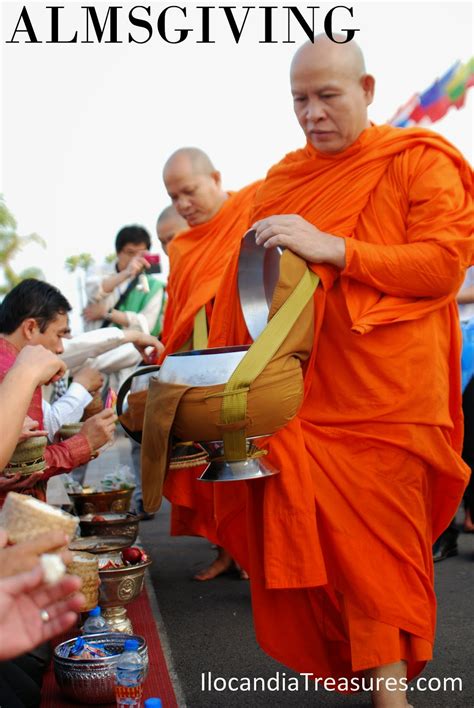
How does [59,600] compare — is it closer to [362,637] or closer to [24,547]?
[24,547]

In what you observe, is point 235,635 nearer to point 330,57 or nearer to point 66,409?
point 66,409

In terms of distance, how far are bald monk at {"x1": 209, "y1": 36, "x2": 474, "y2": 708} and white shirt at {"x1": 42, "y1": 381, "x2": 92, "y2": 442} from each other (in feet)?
6.78

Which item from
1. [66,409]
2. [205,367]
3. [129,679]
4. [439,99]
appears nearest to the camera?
[205,367]

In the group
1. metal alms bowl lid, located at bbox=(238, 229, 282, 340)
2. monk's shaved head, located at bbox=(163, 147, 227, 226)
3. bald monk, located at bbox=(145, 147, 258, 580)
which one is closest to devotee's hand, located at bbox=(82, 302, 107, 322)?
bald monk, located at bbox=(145, 147, 258, 580)

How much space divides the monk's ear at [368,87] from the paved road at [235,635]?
2256mm

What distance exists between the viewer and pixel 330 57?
3584 mm

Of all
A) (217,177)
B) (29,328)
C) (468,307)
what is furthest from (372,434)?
(468,307)

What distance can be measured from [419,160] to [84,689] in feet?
7.23

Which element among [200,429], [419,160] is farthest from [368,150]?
[200,429]

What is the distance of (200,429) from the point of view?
126 inches

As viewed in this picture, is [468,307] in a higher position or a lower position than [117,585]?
higher

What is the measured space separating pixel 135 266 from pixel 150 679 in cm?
407

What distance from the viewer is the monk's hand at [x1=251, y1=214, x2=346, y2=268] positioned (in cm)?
343
